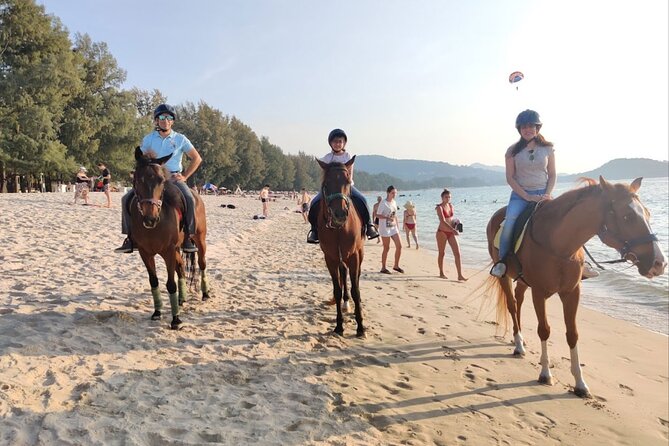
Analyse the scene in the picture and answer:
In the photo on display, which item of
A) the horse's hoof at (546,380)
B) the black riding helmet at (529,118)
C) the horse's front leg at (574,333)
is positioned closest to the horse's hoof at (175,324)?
the horse's hoof at (546,380)

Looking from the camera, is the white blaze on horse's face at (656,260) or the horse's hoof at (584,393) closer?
the white blaze on horse's face at (656,260)

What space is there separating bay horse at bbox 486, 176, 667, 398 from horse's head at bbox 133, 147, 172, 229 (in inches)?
189

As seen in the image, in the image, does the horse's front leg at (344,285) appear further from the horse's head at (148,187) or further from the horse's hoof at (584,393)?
the horse's hoof at (584,393)

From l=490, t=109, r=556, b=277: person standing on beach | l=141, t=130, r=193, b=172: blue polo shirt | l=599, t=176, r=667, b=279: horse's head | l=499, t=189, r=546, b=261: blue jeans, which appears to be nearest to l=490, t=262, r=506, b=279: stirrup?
l=490, t=109, r=556, b=277: person standing on beach

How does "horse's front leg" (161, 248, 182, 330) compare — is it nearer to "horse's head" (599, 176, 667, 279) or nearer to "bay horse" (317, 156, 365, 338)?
"bay horse" (317, 156, 365, 338)

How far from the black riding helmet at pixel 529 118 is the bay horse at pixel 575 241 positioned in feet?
3.57

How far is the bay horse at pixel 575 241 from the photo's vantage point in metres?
4.12

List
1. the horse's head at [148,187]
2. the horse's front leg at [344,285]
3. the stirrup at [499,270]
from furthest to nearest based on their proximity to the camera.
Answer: the horse's front leg at [344,285] → the stirrup at [499,270] → the horse's head at [148,187]

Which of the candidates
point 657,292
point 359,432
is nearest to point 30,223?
point 359,432

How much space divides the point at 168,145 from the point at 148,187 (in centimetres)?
125

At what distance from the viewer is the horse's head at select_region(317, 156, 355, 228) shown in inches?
212

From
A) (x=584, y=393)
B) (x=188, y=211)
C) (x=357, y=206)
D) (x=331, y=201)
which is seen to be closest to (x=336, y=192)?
(x=331, y=201)

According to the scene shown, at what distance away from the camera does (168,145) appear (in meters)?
6.21

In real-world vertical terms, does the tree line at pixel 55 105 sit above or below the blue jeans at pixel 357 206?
above
